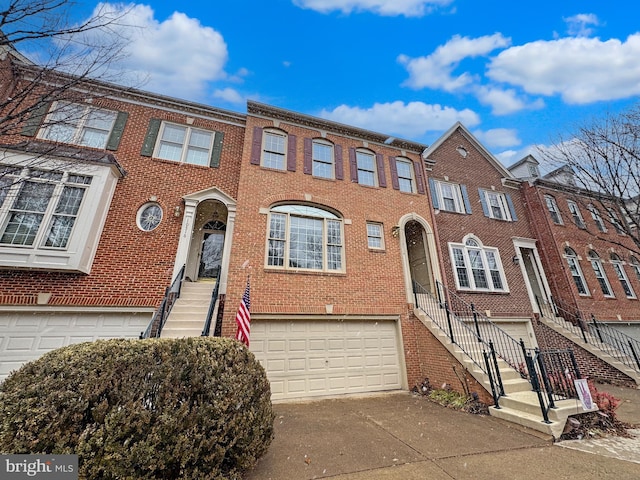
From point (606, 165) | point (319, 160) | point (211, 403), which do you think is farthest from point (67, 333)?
point (606, 165)

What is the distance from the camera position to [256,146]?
9.34m

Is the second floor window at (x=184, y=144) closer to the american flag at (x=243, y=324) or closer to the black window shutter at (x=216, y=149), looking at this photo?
the black window shutter at (x=216, y=149)

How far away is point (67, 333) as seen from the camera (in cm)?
633

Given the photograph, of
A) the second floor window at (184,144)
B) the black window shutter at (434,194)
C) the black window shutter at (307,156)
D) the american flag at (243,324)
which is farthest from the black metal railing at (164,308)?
the black window shutter at (434,194)

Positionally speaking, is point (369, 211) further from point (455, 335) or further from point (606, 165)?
point (606, 165)

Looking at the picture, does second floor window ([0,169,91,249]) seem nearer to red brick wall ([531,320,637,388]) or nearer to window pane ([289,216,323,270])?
window pane ([289,216,323,270])

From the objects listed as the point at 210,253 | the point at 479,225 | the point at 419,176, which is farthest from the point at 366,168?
the point at 210,253

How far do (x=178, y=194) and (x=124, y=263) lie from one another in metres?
2.51

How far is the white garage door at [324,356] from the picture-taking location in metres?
7.14

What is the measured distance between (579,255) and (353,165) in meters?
12.3

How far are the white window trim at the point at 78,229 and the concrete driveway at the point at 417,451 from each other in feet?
20.1

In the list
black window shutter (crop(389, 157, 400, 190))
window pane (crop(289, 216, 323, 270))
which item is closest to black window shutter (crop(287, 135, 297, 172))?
window pane (crop(289, 216, 323, 270))

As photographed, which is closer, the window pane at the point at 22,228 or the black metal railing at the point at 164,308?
the black metal railing at the point at 164,308

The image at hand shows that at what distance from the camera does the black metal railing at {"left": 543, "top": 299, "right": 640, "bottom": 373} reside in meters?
9.89
